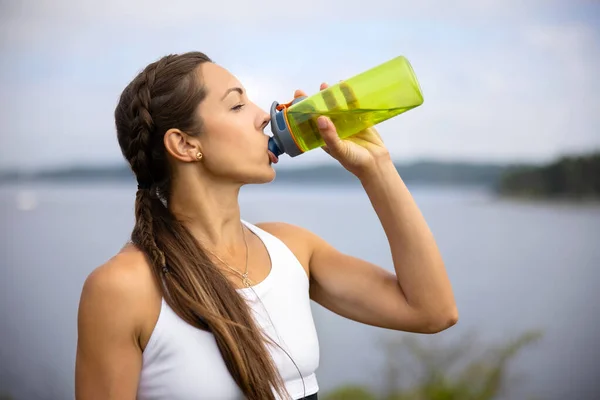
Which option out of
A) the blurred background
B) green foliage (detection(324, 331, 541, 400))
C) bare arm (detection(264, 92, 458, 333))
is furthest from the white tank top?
green foliage (detection(324, 331, 541, 400))

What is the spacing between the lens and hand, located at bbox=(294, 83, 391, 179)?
1.14m

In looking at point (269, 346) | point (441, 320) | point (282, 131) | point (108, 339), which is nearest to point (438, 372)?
point (441, 320)

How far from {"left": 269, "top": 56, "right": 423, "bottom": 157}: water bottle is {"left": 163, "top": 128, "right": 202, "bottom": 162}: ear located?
129 mm

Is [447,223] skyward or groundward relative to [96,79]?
groundward

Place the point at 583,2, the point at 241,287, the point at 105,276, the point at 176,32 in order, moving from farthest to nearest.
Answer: the point at 583,2
the point at 176,32
the point at 241,287
the point at 105,276

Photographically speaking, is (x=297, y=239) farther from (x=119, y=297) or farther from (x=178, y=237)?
(x=119, y=297)

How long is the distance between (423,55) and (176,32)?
0.84 metres

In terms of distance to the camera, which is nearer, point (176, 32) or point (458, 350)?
point (176, 32)

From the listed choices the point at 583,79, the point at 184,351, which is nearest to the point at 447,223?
the point at 583,79

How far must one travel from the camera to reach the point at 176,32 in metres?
2.32

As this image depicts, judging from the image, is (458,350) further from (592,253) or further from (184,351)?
(184,351)

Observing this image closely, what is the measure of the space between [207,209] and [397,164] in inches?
53.9

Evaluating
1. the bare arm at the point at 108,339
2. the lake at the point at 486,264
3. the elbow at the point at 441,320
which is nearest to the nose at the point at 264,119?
the bare arm at the point at 108,339

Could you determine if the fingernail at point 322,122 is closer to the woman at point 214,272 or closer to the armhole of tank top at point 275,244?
the woman at point 214,272
